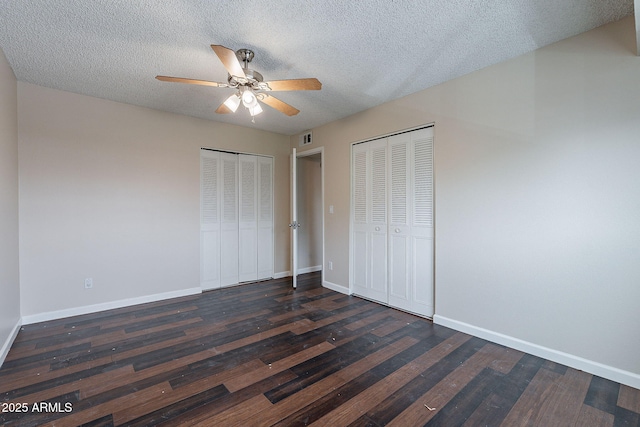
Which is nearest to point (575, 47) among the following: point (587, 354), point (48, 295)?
point (587, 354)

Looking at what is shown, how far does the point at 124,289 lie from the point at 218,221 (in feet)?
4.74

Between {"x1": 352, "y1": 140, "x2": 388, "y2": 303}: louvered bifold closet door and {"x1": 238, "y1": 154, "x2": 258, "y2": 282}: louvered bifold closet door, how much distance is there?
1.70 m

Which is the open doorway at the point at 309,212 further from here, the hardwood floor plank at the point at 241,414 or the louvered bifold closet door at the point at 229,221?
the hardwood floor plank at the point at 241,414

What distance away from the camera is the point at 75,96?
129 inches

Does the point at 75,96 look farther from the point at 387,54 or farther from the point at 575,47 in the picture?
the point at 575,47

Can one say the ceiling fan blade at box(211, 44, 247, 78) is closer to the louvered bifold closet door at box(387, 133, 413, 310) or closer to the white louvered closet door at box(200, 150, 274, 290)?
the louvered bifold closet door at box(387, 133, 413, 310)

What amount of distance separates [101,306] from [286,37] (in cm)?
357

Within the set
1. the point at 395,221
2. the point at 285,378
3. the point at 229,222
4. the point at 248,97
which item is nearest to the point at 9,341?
the point at 285,378

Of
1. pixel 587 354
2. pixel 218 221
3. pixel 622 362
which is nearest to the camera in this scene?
pixel 622 362

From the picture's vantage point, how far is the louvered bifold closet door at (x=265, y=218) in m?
4.87

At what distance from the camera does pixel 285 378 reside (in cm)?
210

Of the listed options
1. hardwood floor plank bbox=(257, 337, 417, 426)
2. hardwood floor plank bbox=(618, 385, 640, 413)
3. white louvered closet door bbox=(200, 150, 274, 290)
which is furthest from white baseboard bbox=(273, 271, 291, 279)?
hardwood floor plank bbox=(618, 385, 640, 413)

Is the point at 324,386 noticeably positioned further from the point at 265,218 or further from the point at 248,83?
the point at 265,218

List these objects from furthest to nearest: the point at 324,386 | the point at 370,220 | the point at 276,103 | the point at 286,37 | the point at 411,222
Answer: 1. the point at 370,220
2. the point at 411,222
3. the point at 276,103
4. the point at 286,37
5. the point at 324,386
